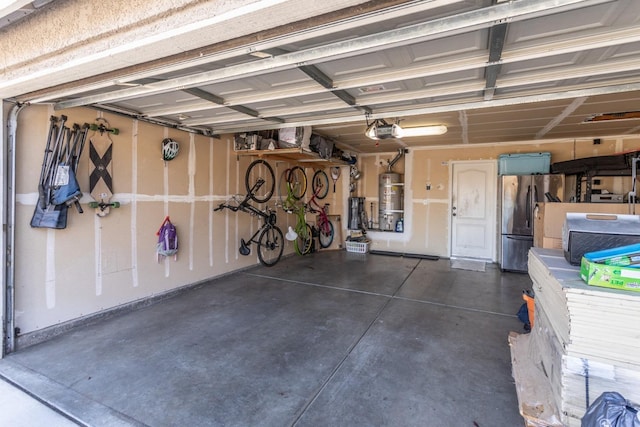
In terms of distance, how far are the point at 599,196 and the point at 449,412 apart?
5.48 m

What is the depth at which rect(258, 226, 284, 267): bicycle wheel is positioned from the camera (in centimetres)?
571

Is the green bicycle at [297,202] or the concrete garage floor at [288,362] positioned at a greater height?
the green bicycle at [297,202]

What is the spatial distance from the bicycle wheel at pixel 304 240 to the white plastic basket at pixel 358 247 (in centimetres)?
98

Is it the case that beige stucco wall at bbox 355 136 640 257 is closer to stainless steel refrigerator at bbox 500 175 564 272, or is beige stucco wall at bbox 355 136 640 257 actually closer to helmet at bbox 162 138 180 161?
stainless steel refrigerator at bbox 500 175 564 272

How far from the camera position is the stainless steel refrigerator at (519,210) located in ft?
17.4

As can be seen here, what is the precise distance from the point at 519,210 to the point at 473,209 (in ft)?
3.53

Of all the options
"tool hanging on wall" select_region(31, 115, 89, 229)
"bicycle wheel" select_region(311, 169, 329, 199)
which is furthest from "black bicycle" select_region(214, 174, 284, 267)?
"tool hanging on wall" select_region(31, 115, 89, 229)

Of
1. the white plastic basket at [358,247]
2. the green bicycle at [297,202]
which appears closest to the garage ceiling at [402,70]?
the green bicycle at [297,202]

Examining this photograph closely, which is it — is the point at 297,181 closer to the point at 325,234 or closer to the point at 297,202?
the point at 297,202

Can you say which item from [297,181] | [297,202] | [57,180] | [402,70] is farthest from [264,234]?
[402,70]

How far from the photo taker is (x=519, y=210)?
5.48 m

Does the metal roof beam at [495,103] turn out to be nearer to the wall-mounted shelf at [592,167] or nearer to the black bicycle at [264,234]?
the black bicycle at [264,234]

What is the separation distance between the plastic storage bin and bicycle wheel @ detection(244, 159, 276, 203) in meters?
4.55

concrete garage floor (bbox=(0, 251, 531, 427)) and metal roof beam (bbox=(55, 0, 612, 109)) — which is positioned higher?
metal roof beam (bbox=(55, 0, 612, 109))
